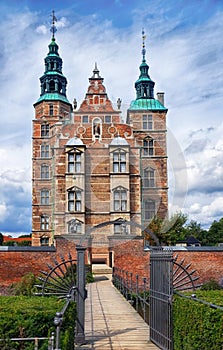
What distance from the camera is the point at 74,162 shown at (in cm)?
3138

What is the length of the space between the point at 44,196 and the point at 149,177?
27.7ft

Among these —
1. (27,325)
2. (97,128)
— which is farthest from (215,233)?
(27,325)

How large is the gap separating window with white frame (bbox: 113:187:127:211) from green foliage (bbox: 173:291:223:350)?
79.1ft

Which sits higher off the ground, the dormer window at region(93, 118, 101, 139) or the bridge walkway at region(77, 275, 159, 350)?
the dormer window at region(93, 118, 101, 139)

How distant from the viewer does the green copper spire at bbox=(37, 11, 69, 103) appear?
39.5 m

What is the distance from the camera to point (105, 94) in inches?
1305

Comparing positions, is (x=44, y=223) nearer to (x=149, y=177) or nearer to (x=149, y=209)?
(x=149, y=209)

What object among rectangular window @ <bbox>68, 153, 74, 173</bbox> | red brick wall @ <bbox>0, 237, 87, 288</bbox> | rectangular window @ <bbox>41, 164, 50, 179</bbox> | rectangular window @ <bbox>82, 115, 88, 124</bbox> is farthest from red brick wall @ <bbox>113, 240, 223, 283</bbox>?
rectangular window @ <bbox>41, 164, 50, 179</bbox>

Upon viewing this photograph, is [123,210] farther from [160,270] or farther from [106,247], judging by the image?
[160,270]

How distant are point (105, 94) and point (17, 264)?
1706cm

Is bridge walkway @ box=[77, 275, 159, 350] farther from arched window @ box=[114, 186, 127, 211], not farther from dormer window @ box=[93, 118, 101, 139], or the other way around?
dormer window @ box=[93, 118, 101, 139]

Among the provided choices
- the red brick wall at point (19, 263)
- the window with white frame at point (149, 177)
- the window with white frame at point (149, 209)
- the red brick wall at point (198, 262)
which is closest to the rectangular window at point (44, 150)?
the window with white frame at point (149, 177)

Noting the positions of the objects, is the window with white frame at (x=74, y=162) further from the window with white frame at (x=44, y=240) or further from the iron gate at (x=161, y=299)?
the iron gate at (x=161, y=299)

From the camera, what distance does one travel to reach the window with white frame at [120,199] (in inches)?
1221
